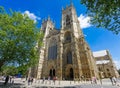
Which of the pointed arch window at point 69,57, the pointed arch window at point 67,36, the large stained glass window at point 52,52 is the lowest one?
the pointed arch window at point 69,57

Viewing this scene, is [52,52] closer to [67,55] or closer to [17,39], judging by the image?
[67,55]

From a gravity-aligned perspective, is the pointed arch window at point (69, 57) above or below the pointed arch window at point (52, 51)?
below

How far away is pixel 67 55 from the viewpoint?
35.5 metres

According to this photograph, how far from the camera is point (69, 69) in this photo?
108ft

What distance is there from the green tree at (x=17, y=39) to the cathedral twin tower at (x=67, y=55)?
1690 centimetres

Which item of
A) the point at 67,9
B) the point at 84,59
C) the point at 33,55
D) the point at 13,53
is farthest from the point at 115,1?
the point at 67,9

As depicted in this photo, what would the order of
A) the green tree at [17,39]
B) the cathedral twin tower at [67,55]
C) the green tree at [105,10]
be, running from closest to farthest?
1. the green tree at [105,10]
2. the green tree at [17,39]
3. the cathedral twin tower at [67,55]

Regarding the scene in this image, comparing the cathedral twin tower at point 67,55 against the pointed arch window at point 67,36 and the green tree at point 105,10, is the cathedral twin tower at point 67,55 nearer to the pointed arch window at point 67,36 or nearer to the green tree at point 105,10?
Result: the pointed arch window at point 67,36

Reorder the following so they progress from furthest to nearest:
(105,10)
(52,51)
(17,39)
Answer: (52,51)
(17,39)
(105,10)

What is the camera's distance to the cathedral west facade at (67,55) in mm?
30656

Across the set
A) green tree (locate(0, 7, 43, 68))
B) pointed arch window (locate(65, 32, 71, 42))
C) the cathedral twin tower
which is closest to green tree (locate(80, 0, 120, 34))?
green tree (locate(0, 7, 43, 68))

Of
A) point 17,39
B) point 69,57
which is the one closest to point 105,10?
point 17,39

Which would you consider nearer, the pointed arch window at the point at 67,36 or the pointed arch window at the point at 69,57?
the pointed arch window at the point at 69,57

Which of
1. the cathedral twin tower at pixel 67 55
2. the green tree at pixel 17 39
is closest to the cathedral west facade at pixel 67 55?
the cathedral twin tower at pixel 67 55
